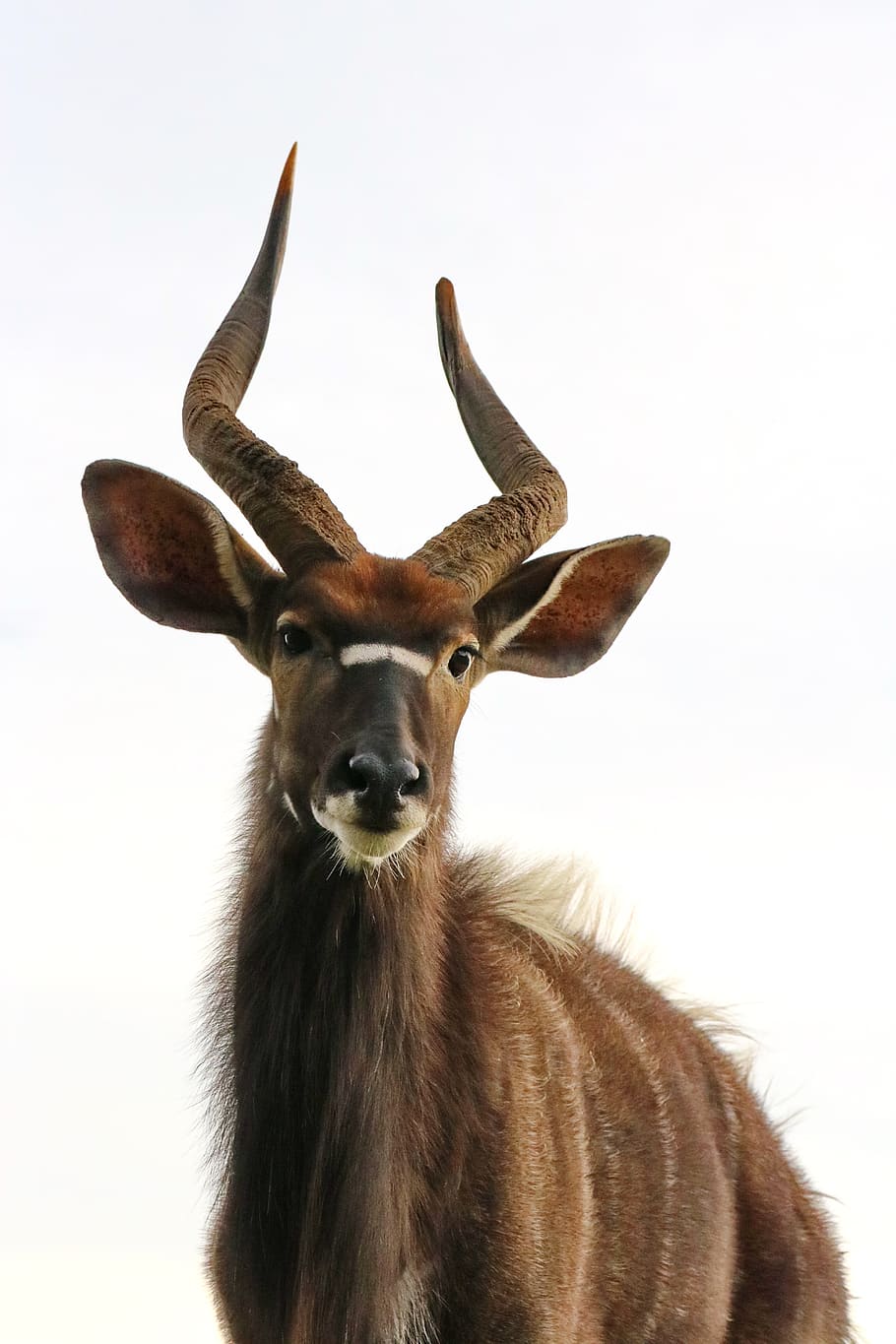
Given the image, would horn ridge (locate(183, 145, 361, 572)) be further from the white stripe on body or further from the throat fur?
the throat fur

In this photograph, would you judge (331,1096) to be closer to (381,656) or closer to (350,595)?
(381,656)

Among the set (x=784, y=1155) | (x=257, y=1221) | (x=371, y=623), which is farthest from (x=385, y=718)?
(x=784, y=1155)

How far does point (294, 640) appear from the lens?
21.4 feet

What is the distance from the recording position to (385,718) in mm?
5961

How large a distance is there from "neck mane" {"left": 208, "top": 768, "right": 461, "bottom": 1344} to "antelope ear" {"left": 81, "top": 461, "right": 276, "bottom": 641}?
32.2 inches

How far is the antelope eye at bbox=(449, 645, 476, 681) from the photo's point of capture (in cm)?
670

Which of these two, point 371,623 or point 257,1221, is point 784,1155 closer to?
point 257,1221

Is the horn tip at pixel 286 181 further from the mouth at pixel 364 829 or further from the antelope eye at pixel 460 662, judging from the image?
the mouth at pixel 364 829

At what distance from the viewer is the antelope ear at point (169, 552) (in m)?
6.86

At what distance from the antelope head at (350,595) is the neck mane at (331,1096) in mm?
292

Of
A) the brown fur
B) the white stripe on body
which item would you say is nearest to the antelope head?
the white stripe on body

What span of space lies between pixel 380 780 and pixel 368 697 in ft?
1.37

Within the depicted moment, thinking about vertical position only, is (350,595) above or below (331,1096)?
above

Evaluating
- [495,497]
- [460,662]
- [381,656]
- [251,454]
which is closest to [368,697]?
[381,656]
